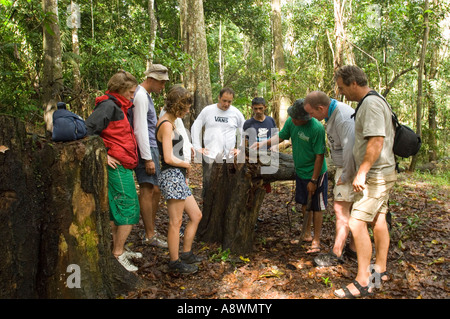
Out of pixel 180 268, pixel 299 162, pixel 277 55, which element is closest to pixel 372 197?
pixel 299 162

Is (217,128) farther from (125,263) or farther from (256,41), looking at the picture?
(256,41)

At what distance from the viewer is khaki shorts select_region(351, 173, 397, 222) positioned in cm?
324

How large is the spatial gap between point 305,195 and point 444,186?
5.93m

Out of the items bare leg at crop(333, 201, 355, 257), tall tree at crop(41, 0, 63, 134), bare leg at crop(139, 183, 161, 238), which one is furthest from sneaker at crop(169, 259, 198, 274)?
tall tree at crop(41, 0, 63, 134)

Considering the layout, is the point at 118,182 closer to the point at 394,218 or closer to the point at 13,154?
the point at 13,154

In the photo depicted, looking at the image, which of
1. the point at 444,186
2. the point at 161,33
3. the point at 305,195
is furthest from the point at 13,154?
the point at 161,33

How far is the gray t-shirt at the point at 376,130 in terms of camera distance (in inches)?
123

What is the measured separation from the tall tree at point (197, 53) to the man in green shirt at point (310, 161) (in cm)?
548

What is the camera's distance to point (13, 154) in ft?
8.09

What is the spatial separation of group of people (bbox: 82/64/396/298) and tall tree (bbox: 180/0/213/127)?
5421 mm

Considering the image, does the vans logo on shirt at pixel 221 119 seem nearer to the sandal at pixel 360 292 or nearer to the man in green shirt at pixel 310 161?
the man in green shirt at pixel 310 161

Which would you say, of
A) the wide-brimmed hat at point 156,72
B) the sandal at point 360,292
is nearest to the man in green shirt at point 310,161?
the sandal at point 360,292

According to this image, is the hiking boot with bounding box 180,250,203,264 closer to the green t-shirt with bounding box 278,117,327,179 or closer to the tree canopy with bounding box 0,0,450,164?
the green t-shirt with bounding box 278,117,327,179
